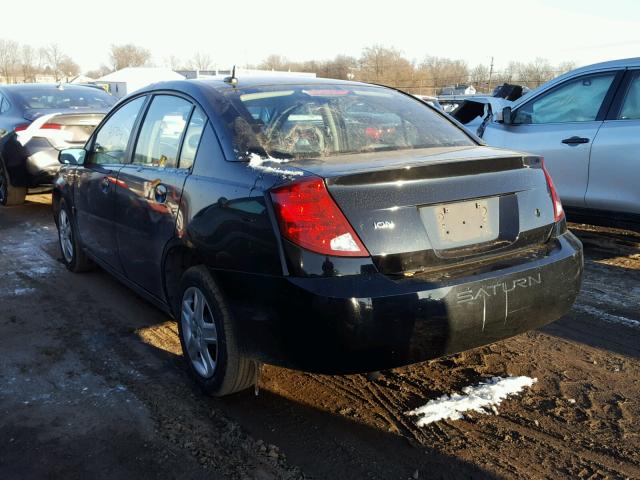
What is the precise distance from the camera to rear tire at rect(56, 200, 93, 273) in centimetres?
516

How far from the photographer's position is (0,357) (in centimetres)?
367

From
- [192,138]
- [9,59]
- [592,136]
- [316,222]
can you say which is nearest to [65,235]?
[192,138]

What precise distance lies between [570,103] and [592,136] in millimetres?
554

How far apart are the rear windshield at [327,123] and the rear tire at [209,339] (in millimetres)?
695

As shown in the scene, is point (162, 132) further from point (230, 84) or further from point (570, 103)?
point (570, 103)

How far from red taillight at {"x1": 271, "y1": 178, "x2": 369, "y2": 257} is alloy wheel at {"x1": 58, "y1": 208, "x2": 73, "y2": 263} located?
11.3 feet

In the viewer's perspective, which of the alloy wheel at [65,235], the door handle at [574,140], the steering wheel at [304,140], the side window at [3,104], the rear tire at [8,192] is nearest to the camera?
the steering wheel at [304,140]

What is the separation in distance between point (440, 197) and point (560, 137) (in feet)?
11.7

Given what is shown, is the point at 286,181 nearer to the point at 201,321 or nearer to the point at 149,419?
the point at 201,321

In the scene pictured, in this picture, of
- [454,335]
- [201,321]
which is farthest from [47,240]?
[454,335]

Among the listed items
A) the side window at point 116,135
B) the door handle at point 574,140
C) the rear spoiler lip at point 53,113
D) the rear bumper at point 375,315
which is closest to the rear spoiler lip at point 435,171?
the rear bumper at point 375,315

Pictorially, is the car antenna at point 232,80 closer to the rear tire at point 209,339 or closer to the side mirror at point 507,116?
the rear tire at point 209,339

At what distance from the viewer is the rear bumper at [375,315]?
2.40m

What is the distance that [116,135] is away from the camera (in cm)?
440
